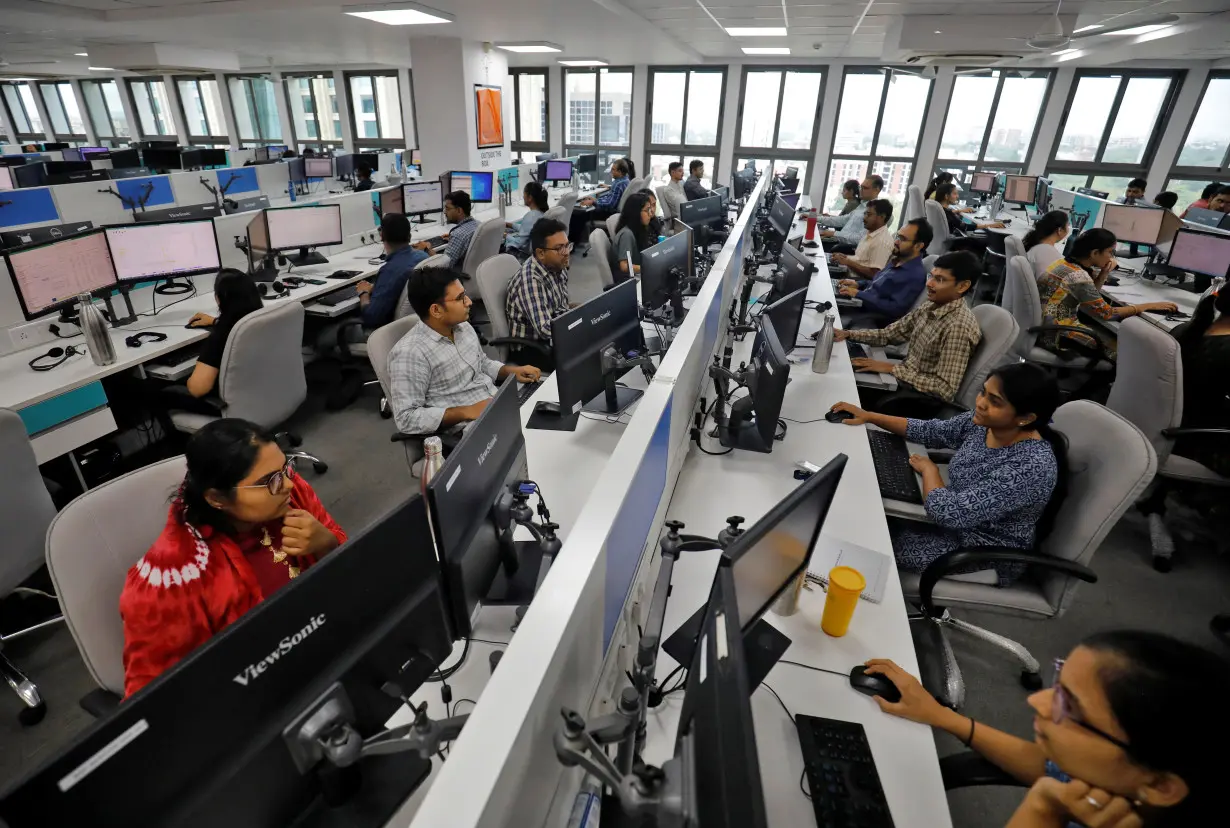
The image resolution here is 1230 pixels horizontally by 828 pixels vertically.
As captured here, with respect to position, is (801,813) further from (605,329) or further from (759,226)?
(759,226)

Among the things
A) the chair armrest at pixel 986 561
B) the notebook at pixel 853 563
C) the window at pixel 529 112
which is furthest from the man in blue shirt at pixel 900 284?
the window at pixel 529 112

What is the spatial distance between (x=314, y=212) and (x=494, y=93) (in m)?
4.59

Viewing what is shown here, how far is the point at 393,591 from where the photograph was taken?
901 mm

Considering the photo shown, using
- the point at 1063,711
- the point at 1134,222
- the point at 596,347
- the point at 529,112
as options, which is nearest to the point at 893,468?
the point at 596,347

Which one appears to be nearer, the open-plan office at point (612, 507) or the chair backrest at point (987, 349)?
the open-plan office at point (612, 507)

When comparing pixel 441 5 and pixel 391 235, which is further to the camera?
pixel 441 5

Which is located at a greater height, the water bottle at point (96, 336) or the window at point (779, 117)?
the window at point (779, 117)

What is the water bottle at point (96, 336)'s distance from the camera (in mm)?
2455

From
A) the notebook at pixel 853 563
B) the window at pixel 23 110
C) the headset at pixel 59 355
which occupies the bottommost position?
the notebook at pixel 853 563

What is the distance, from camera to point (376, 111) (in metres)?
11.4

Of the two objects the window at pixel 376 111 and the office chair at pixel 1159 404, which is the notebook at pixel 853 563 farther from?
the window at pixel 376 111

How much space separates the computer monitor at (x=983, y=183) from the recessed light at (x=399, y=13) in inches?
283

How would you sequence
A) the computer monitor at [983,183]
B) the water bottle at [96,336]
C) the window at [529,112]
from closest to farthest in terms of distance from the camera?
1. the water bottle at [96,336]
2. the computer monitor at [983,183]
3. the window at [529,112]

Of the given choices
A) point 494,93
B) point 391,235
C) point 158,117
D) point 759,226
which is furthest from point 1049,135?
point 158,117
